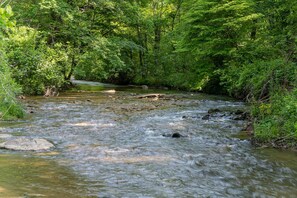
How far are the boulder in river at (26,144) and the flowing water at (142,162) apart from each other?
1.01 ft

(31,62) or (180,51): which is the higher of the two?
(180,51)

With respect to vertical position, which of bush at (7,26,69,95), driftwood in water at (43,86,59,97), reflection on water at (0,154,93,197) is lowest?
reflection on water at (0,154,93,197)

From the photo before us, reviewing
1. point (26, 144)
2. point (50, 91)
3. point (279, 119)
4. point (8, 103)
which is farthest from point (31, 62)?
point (279, 119)

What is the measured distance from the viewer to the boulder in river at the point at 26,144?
27.1ft

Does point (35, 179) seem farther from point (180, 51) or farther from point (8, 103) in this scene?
point (180, 51)

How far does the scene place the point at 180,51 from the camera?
84.2ft

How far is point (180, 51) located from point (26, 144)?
18.5 metres

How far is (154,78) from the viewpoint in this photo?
1307 inches

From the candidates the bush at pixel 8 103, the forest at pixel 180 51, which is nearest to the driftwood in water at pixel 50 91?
the forest at pixel 180 51

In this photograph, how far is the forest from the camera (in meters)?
11.3

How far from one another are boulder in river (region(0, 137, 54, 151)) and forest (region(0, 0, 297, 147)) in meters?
3.26

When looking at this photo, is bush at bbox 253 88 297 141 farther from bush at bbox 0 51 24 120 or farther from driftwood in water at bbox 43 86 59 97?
driftwood in water at bbox 43 86 59 97

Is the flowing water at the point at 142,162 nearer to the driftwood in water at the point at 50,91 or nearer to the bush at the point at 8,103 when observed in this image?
the bush at the point at 8,103

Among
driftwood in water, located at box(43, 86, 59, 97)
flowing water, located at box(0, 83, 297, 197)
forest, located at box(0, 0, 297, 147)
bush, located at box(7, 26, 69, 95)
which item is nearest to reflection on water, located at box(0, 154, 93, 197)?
flowing water, located at box(0, 83, 297, 197)
